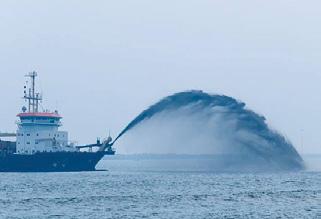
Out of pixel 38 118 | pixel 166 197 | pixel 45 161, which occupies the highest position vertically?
pixel 38 118

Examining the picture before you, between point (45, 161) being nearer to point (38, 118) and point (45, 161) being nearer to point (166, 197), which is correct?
point (38, 118)

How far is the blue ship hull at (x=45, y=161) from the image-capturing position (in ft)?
323

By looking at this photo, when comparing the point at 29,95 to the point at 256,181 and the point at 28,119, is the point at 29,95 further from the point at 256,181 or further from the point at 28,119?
the point at 256,181

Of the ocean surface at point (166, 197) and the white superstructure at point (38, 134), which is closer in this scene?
the ocean surface at point (166, 197)

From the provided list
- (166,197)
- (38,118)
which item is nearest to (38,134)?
(38,118)

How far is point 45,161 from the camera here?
98.8 metres

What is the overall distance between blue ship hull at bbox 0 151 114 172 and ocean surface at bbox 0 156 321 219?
10.3 meters

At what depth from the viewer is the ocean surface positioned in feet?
174

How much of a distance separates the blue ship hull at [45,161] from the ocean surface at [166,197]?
10319 millimetres

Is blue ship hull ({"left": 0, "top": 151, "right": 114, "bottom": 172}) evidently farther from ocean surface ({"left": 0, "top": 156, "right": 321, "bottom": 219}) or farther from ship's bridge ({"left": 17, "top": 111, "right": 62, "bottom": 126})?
ocean surface ({"left": 0, "top": 156, "right": 321, "bottom": 219})

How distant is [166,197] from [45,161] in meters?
38.7

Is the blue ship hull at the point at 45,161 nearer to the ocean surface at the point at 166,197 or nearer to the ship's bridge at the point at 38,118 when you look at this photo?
the ship's bridge at the point at 38,118

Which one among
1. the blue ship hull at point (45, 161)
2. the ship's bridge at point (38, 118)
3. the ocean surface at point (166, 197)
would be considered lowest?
the ocean surface at point (166, 197)

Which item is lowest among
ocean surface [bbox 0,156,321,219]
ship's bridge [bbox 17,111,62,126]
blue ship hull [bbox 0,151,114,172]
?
ocean surface [bbox 0,156,321,219]
